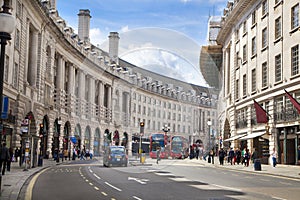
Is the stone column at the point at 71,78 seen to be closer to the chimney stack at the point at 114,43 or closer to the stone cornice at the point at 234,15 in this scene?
the stone cornice at the point at 234,15

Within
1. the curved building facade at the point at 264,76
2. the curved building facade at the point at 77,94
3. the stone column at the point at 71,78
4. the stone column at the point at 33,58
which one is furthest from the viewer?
the stone column at the point at 71,78

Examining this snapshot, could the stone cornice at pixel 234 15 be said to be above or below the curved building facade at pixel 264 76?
above

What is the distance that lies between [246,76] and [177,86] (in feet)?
131

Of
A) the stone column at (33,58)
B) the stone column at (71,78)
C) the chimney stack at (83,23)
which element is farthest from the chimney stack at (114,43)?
the chimney stack at (83,23)

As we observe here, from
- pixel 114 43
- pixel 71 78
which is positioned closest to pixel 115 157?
pixel 114 43

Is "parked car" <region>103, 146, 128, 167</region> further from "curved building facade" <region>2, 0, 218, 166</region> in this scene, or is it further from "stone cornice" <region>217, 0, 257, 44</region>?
"stone cornice" <region>217, 0, 257, 44</region>

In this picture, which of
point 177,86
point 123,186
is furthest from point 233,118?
point 177,86

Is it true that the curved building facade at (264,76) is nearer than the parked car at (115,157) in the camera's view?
No

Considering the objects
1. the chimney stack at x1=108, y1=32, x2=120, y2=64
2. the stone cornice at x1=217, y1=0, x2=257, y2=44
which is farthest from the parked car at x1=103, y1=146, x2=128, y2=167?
the stone cornice at x1=217, y1=0, x2=257, y2=44

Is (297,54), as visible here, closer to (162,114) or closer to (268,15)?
(268,15)

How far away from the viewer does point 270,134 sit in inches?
1713

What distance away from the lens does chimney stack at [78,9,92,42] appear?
77.2 metres

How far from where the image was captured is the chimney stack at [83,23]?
7719cm

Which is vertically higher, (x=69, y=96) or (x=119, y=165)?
(x=69, y=96)
